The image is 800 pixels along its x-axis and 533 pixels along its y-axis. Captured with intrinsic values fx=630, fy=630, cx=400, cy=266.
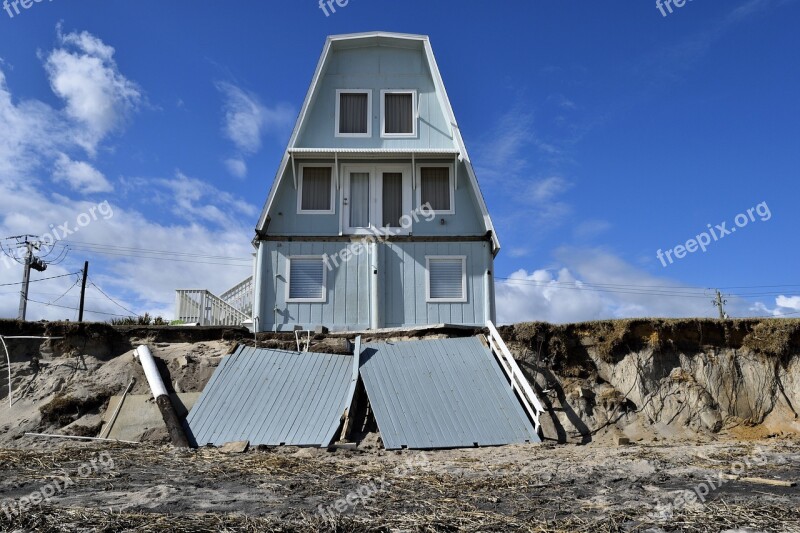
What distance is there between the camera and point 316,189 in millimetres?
17828

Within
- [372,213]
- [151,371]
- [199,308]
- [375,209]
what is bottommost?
[151,371]

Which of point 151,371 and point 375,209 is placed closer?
point 151,371

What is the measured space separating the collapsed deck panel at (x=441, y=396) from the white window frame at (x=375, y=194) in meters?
4.28

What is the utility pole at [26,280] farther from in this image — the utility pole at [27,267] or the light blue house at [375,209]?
the light blue house at [375,209]

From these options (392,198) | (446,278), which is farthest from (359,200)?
(446,278)

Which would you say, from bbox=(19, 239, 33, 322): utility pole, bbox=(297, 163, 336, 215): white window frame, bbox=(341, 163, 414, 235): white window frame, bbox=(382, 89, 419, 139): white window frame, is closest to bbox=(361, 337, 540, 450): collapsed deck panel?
bbox=(341, 163, 414, 235): white window frame

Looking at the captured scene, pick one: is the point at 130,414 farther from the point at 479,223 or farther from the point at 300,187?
the point at 479,223

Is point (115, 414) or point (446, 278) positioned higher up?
point (446, 278)

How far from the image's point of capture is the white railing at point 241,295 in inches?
765

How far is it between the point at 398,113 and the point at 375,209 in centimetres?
299

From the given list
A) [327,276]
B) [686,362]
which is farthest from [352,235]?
[686,362]

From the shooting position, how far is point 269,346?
1489 cm

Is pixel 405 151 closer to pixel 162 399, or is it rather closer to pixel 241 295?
pixel 241 295

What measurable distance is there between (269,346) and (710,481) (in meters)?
10.0
